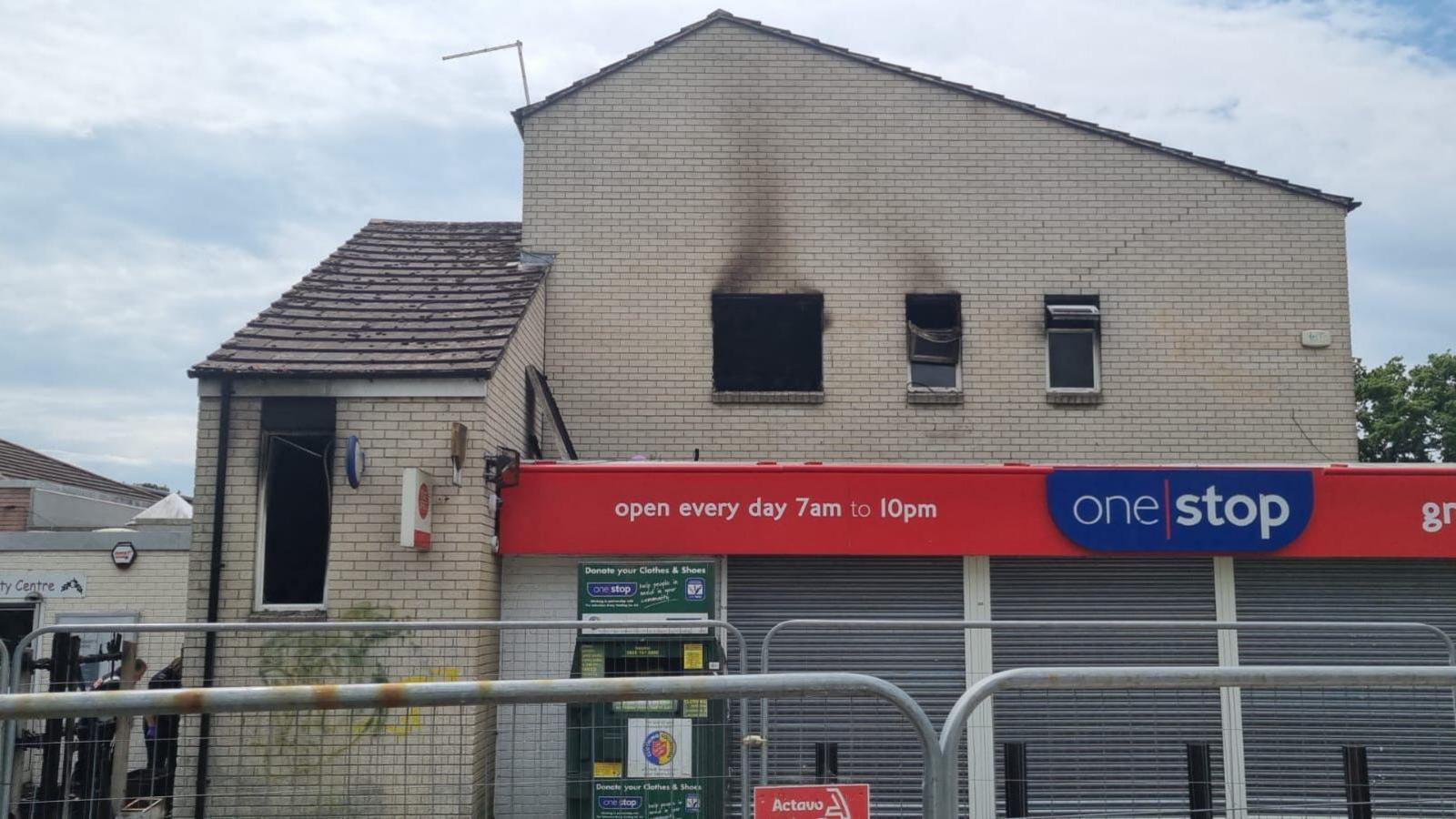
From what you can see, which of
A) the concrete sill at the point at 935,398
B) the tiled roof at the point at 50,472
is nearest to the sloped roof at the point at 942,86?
the concrete sill at the point at 935,398

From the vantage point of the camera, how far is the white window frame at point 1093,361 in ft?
42.6

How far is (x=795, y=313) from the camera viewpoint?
13.4m

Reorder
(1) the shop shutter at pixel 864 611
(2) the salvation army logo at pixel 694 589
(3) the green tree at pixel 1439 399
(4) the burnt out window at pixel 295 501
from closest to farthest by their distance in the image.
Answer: (2) the salvation army logo at pixel 694 589, (4) the burnt out window at pixel 295 501, (1) the shop shutter at pixel 864 611, (3) the green tree at pixel 1439 399

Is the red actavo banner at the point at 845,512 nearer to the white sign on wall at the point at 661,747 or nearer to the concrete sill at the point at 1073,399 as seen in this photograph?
the concrete sill at the point at 1073,399

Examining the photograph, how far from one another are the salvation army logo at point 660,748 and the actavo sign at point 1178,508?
5.22 m

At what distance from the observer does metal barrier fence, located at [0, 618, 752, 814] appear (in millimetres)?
7395

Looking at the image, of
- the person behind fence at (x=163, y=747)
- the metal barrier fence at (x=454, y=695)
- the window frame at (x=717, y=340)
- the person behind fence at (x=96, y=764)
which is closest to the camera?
the metal barrier fence at (x=454, y=695)

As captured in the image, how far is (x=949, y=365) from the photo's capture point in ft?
43.1

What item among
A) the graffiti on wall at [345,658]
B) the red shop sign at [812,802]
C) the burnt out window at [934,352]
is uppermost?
the burnt out window at [934,352]

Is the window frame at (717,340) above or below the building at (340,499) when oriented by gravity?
above

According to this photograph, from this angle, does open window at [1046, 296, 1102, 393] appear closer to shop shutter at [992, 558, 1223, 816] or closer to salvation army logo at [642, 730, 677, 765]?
shop shutter at [992, 558, 1223, 816]

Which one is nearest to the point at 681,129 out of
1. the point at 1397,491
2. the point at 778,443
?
the point at 778,443

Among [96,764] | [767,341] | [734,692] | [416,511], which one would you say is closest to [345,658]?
[416,511]

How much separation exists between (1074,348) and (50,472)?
25.3 metres
